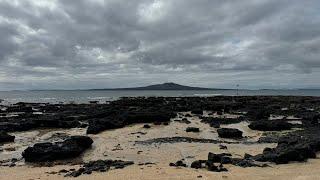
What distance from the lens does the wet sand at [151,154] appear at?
49.0 ft

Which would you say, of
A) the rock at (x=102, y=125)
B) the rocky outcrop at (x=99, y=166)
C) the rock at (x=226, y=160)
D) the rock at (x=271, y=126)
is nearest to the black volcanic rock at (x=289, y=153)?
the rock at (x=226, y=160)

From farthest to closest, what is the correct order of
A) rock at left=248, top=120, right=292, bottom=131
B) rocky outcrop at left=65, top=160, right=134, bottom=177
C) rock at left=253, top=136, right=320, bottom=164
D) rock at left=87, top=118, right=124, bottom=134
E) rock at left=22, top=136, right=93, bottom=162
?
rock at left=248, top=120, right=292, bottom=131 < rock at left=87, top=118, right=124, bottom=134 < rock at left=22, top=136, right=93, bottom=162 < rock at left=253, top=136, right=320, bottom=164 < rocky outcrop at left=65, top=160, right=134, bottom=177

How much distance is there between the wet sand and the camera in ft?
49.0

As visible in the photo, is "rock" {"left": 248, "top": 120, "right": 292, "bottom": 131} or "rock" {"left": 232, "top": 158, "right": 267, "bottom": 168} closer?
"rock" {"left": 232, "top": 158, "right": 267, "bottom": 168}

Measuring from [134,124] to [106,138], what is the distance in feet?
25.8

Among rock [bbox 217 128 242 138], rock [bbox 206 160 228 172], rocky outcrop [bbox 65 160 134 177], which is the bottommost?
rocky outcrop [bbox 65 160 134 177]

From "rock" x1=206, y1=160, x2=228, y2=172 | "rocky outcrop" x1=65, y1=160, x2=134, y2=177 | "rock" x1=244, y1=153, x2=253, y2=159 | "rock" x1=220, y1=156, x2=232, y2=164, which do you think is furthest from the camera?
"rock" x1=244, y1=153, x2=253, y2=159

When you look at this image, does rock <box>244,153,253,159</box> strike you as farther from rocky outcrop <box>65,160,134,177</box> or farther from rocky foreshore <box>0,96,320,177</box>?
rocky outcrop <box>65,160,134,177</box>

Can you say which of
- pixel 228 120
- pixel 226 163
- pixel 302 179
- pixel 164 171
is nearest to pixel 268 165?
pixel 226 163

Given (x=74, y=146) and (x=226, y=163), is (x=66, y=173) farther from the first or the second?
(x=226, y=163)

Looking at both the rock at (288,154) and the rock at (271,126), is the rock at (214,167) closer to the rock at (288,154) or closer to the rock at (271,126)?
the rock at (288,154)

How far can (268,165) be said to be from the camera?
16500 millimetres

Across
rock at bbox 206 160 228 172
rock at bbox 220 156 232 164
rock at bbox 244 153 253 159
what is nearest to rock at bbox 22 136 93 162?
rock at bbox 206 160 228 172

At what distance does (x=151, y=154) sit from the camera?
2020cm
